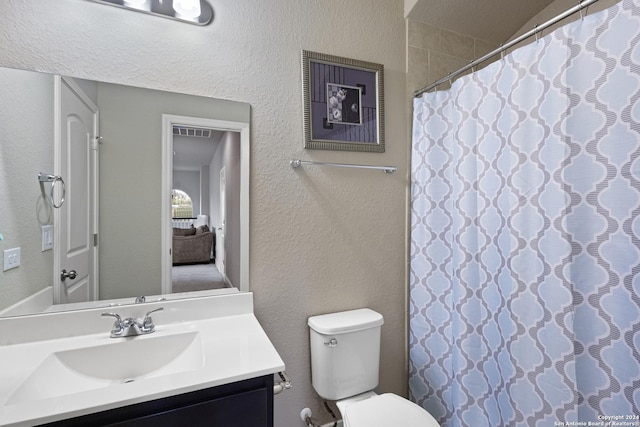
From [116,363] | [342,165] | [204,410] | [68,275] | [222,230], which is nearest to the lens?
[204,410]

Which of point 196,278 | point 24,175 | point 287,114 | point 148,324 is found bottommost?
point 148,324

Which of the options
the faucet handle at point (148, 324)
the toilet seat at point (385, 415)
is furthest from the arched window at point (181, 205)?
the toilet seat at point (385, 415)

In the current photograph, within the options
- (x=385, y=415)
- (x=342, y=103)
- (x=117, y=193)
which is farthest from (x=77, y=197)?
(x=385, y=415)

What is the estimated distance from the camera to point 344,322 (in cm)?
150

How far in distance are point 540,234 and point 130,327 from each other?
1.58 metres

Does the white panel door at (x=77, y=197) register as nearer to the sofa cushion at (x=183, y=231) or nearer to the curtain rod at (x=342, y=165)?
the sofa cushion at (x=183, y=231)

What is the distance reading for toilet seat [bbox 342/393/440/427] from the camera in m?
1.21

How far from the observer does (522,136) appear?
1.20 m

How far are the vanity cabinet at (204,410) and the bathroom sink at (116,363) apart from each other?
16cm

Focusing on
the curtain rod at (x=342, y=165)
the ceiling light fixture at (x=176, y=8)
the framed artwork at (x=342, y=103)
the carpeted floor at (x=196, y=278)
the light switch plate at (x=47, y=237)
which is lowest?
the carpeted floor at (x=196, y=278)

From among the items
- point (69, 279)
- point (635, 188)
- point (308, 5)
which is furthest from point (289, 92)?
point (635, 188)

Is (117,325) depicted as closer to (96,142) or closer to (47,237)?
(47,237)

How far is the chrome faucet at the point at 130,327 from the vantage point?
3.78ft

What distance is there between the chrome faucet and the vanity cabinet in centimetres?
41
